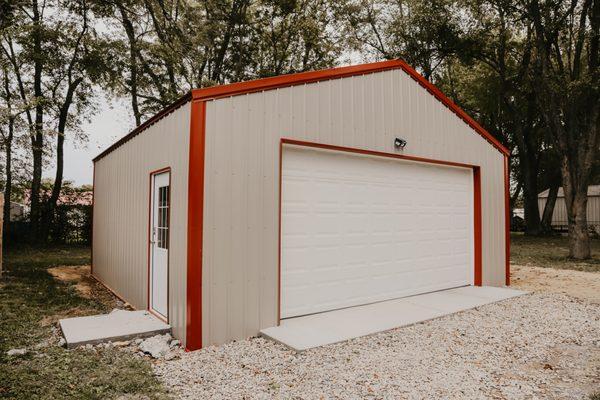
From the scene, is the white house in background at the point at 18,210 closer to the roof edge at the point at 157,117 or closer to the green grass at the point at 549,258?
the roof edge at the point at 157,117

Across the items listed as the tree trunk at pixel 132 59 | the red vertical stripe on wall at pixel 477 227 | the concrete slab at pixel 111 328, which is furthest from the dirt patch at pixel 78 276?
the tree trunk at pixel 132 59

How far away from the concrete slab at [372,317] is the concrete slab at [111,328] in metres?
1.29

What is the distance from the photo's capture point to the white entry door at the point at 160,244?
5.12 m

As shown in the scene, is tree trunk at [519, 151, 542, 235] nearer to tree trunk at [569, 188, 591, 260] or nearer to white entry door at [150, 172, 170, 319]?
tree trunk at [569, 188, 591, 260]

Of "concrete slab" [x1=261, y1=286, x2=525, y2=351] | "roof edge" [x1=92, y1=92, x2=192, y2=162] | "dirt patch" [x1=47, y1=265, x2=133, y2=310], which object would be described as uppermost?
"roof edge" [x1=92, y1=92, x2=192, y2=162]

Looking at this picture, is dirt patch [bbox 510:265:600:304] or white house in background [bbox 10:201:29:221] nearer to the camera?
dirt patch [bbox 510:265:600:304]

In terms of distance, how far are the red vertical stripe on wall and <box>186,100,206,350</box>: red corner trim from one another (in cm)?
535

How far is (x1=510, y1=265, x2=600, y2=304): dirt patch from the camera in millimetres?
7266

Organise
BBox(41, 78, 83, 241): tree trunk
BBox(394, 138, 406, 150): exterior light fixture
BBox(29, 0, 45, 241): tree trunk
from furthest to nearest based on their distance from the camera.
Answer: BBox(41, 78, 83, 241): tree trunk < BBox(29, 0, 45, 241): tree trunk < BBox(394, 138, 406, 150): exterior light fixture

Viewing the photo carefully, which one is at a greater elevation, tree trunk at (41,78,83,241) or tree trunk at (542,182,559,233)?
tree trunk at (41,78,83,241)

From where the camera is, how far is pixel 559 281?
8383 millimetres

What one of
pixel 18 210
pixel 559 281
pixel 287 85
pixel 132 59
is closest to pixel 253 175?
pixel 287 85

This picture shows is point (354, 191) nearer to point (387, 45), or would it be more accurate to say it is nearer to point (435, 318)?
point (435, 318)

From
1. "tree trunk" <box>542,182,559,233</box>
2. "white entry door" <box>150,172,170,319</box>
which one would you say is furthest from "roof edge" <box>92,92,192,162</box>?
"tree trunk" <box>542,182,559,233</box>
